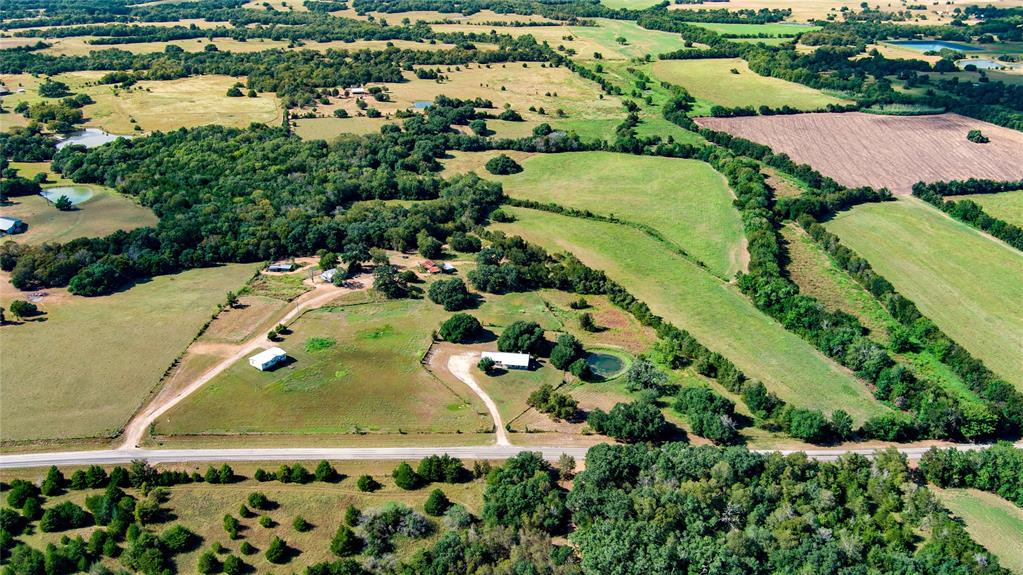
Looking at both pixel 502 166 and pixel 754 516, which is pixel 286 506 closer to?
pixel 754 516

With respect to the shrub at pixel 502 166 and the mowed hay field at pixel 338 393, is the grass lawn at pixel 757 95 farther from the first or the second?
the mowed hay field at pixel 338 393

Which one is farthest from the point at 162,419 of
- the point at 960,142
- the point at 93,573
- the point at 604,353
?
the point at 960,142

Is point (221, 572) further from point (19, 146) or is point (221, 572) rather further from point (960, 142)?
point (960, 142)

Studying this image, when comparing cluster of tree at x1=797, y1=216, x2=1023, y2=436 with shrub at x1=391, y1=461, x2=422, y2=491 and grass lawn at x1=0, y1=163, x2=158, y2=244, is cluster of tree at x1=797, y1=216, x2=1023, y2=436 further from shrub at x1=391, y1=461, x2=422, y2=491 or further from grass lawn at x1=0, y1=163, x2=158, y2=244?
grass lawn at x1=0, y1=163, x2=158, y2=244

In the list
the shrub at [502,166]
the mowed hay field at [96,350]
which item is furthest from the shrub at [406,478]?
the shrub at [502,166]

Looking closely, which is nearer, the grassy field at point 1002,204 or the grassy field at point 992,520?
the grassy field at point 992,520

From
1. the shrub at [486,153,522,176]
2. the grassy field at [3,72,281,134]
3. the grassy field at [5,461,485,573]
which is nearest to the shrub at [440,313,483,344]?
the grassy field at [5,461,485,573]

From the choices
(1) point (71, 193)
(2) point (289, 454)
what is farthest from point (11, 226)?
(2) point (289, 454)
